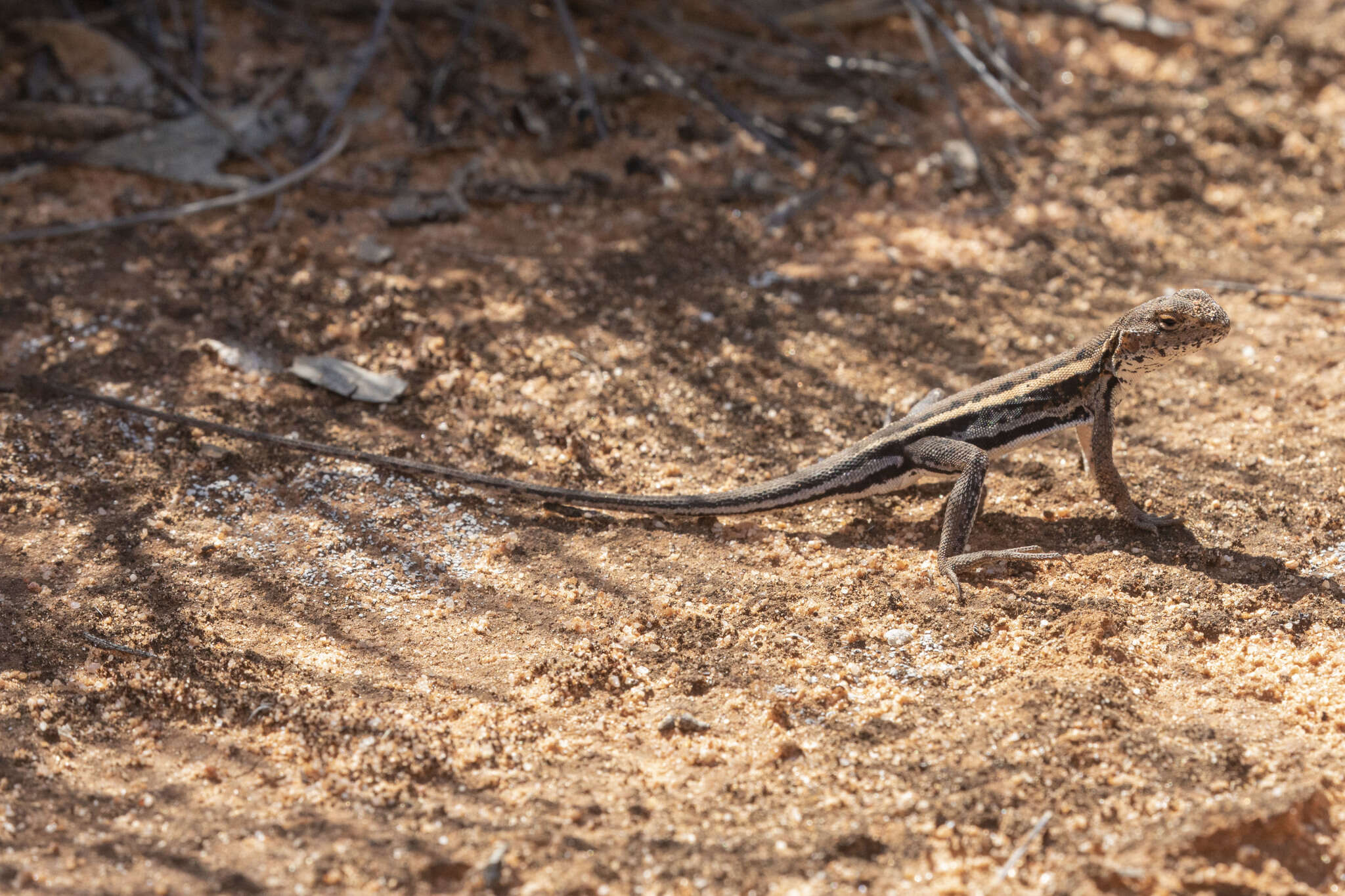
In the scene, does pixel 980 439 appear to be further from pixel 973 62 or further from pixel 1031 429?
pixel 973 62

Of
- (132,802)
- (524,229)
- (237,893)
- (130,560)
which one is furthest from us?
(524,229)

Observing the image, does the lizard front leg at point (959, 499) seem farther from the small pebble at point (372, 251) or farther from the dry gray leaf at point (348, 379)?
the small pebble at point (372, 251)

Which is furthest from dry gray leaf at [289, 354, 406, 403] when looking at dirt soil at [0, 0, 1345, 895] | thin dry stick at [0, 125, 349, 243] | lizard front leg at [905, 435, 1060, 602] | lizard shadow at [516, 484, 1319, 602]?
lizard front leg at [905, 435, 1060, 602]

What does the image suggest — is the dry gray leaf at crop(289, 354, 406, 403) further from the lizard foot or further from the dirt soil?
the lizard foot

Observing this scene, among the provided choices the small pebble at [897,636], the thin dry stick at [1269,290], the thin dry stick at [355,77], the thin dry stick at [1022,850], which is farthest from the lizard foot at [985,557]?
the thin dry stick at [355,77]

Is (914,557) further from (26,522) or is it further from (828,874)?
(26,522)

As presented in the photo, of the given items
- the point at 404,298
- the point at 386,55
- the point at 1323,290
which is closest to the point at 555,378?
the point at 404,298
